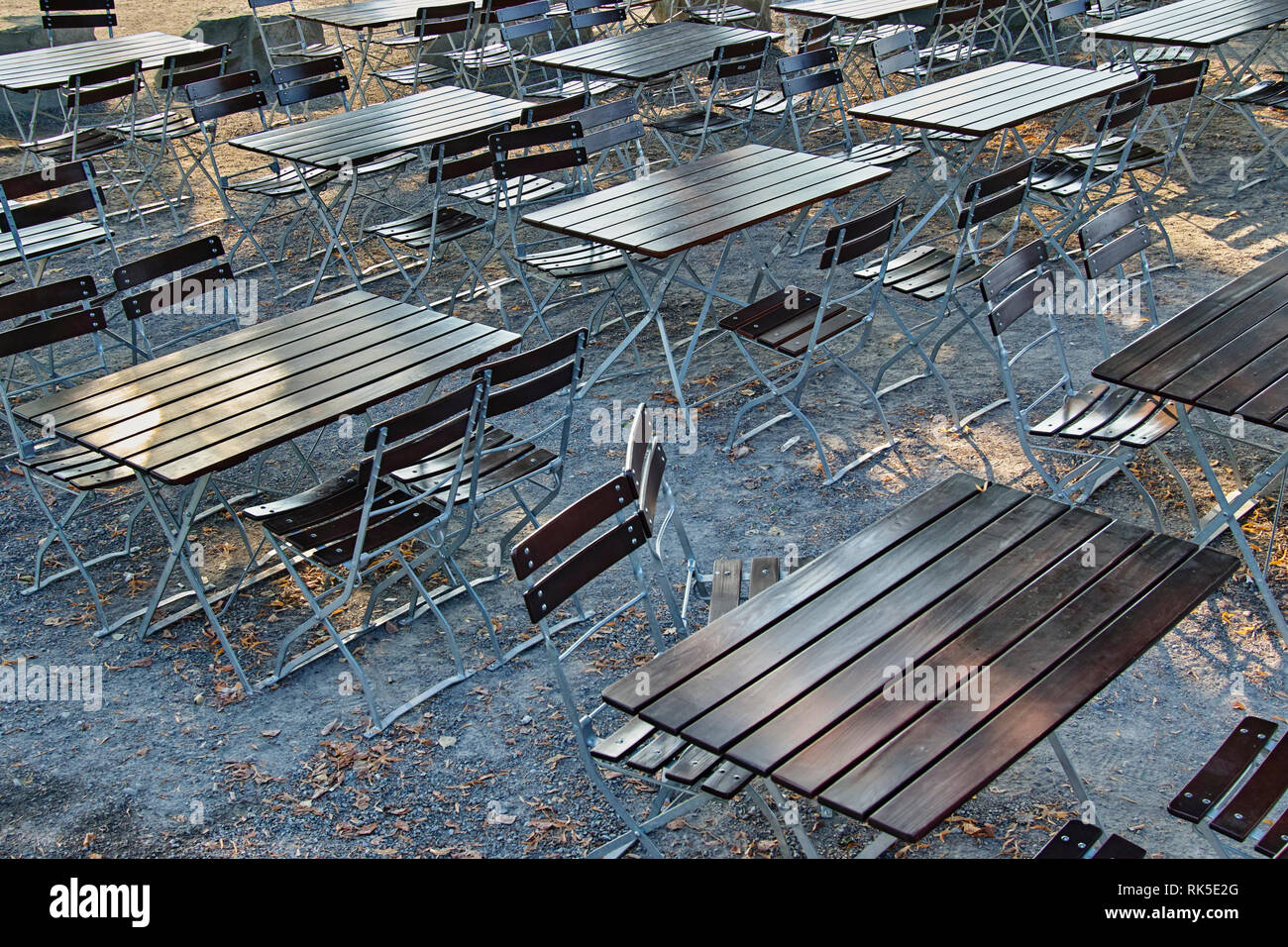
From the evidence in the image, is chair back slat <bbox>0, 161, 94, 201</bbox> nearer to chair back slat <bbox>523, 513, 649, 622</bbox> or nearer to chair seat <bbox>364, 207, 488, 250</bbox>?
chair seat <bbox>364, 207, 488, 250</bbox>

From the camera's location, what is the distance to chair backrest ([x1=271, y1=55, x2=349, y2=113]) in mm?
7762

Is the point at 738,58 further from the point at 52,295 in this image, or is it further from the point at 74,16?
the point at 74,16

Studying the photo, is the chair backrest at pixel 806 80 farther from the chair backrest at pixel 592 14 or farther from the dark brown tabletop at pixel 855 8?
the chair backrest at pixel 592 14

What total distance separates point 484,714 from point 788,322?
2.29 meters

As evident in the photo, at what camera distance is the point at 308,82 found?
816 cm

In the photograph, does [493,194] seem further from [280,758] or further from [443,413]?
[280,758]

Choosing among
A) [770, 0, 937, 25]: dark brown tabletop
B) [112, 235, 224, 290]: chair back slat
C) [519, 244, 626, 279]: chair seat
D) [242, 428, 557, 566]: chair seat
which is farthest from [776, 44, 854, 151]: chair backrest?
[242, 428, 557, 566]: chair seat

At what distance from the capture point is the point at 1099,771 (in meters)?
3.62

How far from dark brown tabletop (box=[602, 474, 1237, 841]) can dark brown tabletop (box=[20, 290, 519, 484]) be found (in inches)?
69.5

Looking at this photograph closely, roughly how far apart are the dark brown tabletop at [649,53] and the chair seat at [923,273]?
2.76 meters

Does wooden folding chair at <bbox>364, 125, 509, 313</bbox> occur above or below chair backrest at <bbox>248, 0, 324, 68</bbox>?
below

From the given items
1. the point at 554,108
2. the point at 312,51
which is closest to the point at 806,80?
the point at 554,108
